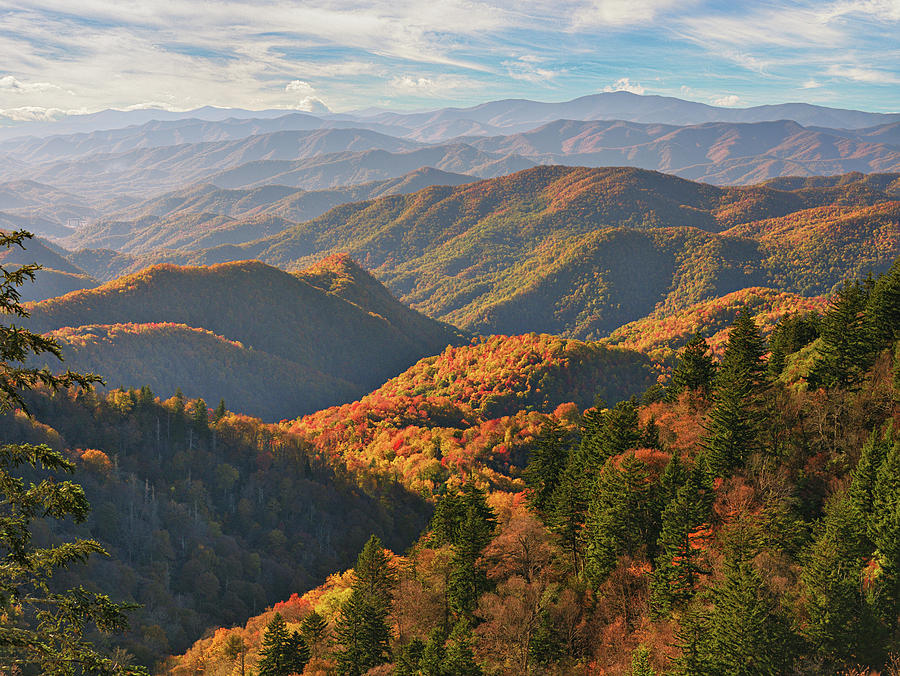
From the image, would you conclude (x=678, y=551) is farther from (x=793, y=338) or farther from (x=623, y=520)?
(x=793, y=338)

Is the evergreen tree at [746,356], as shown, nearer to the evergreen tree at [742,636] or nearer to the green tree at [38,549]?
the evergreen tree at [742,636]

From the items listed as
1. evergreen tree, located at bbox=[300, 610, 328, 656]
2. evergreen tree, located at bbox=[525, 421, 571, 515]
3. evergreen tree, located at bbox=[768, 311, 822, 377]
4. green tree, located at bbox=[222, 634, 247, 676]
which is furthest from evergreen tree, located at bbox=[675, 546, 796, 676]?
green tree, located at bbox=[222, 634, 247, 676]

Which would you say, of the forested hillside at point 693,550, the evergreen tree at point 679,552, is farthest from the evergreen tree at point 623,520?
the evergreen tree at point 679,552

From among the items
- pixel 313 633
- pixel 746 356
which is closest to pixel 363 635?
pixel 313 633

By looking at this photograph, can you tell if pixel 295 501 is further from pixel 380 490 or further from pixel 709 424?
pixel 709 424

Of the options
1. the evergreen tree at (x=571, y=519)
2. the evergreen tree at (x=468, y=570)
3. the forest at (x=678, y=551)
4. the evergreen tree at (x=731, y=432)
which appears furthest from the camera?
the evergreen tree at (x=571, y=519)

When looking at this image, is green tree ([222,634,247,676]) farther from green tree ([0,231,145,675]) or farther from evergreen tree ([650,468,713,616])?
green tree ([0,231,145,675])

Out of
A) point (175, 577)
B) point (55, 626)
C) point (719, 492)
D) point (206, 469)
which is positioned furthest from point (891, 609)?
point (206, 469)
